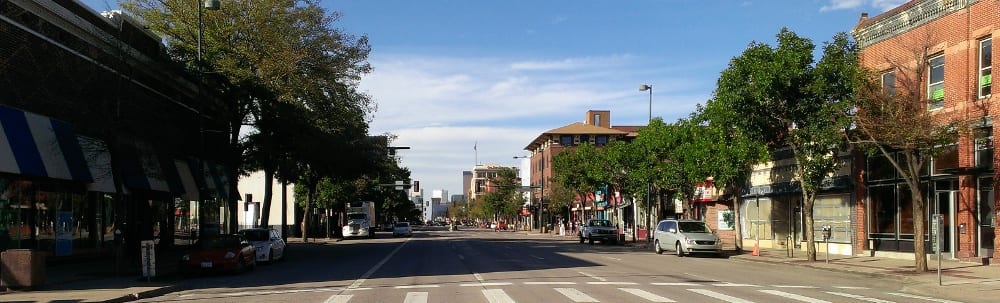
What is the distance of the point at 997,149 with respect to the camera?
23.8 metres

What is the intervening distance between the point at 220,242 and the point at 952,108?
23.2 m

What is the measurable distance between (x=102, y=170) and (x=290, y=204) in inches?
1927

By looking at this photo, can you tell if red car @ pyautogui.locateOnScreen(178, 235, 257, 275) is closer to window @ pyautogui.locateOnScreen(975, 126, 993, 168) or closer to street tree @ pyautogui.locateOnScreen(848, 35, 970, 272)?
street tree @ pyautogui.locateOnScreen(848, 35, 970, 272)

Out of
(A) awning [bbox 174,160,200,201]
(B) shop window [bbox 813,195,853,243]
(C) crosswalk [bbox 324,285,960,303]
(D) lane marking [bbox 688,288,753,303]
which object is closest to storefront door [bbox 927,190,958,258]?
(B) shop window [bbox 813,195,853,243]

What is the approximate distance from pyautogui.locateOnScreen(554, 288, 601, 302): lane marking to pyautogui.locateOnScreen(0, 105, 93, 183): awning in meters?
15.6

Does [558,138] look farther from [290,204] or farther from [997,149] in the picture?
[997,149]

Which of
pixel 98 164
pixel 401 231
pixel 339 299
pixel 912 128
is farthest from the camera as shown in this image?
pixel 401 231

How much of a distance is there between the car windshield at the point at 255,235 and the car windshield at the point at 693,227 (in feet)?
56.4

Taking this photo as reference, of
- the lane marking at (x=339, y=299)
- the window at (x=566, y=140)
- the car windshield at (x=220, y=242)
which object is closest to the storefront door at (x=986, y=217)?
the lane marking at (x=339, y=299)

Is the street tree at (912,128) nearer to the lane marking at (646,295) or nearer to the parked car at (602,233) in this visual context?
the lane marking at (646,295)

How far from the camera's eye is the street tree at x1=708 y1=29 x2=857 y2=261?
26.5 m

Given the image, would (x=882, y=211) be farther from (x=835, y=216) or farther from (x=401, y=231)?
(x=401, y=231)

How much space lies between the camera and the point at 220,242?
81.5ft

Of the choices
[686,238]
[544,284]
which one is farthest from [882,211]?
[544,284]
